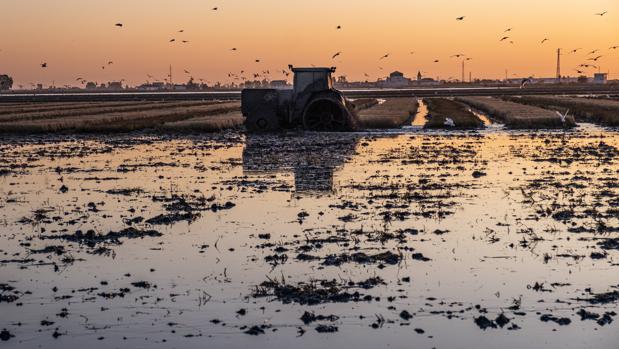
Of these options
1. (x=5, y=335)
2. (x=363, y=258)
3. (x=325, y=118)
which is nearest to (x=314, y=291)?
(x=363, y=258)

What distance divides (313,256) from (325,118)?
27.4 metres

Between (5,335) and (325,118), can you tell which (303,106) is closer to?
(325,118)

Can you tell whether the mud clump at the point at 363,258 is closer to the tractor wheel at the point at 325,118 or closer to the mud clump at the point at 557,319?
the mud clump at the point at 557,319

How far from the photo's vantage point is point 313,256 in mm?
12438

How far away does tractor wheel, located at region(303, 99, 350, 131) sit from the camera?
39406mm

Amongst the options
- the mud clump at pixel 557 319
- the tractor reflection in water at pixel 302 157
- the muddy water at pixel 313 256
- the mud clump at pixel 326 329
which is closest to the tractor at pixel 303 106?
the tractor reflection in water at pixel 302 157

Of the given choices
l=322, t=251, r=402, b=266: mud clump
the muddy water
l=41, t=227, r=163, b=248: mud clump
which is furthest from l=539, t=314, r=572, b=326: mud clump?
l=41, t=227, r=163, b=248: mud clump

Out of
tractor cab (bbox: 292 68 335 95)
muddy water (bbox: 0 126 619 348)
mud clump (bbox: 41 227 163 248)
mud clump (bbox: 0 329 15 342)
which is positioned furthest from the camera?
tractor cab (bbox: 292 68 335 95)

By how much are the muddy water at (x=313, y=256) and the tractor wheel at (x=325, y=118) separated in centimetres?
1488

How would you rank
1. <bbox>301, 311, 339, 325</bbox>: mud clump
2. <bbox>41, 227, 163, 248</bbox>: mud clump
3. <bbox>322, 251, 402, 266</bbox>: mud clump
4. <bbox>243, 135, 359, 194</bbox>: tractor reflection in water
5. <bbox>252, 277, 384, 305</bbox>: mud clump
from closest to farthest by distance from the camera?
<bbox>301, 311, 339, 325</bbox>: mud clump → <bbox>252, 277, 384, 305</bbox>: mud clump → <bbox>322, 251, 402, 266</bbox>: mud clump → <bbox>41, 227, 163, 248</bbox>: mud clump → <bbox>243, 135, 359, 194</bbox>: tractor reflection in water

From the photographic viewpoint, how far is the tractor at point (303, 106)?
38500mm

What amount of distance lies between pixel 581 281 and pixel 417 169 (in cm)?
→ 1281

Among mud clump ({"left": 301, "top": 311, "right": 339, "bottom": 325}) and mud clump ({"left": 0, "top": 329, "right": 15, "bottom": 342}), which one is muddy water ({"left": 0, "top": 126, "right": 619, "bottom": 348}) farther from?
mud clump ({"left": 301, "top": 311, "right": 339, "bottom": 325})

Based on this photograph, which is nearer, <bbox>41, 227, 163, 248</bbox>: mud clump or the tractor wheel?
<bbox>41, 227, 163, 248</bbox>: mud clump
